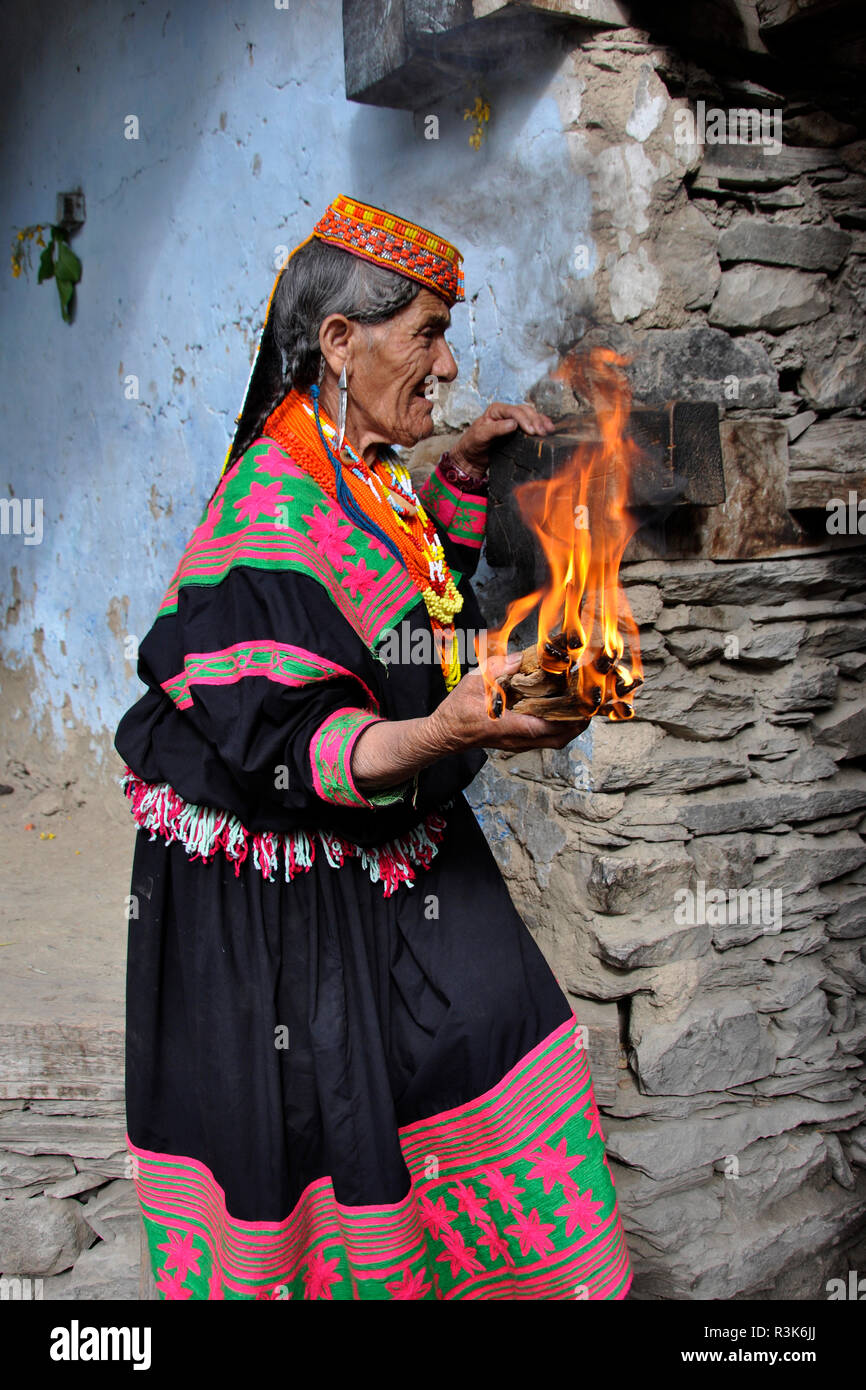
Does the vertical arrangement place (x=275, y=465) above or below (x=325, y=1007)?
above

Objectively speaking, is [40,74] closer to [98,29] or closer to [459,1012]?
[98,29]

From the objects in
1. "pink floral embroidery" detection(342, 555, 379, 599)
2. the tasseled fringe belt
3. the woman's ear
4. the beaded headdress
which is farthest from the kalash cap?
the tasseled fringe belt

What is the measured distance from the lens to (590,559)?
5.59 feet

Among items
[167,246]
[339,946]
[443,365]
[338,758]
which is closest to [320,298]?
[443,365]

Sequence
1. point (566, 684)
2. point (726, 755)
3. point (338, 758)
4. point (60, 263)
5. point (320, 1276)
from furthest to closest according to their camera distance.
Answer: point (60, 263) → point (726, 755) → point (320, 1276) → point (338, 758) → point (566, 684)

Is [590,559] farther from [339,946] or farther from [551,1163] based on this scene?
[551,1163]

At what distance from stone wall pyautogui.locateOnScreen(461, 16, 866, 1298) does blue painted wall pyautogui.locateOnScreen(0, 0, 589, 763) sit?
23 cm

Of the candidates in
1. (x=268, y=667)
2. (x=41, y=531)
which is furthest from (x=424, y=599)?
(x=41, y=531)

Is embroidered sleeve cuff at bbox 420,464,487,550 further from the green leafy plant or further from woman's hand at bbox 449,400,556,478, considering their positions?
the green leafy plant

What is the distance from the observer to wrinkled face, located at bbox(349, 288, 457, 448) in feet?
6.64

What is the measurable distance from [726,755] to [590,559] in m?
1.13

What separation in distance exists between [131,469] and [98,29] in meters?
1.64

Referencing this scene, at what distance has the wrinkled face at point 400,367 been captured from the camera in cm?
203

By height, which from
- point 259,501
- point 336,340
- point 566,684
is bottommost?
point 566,684
